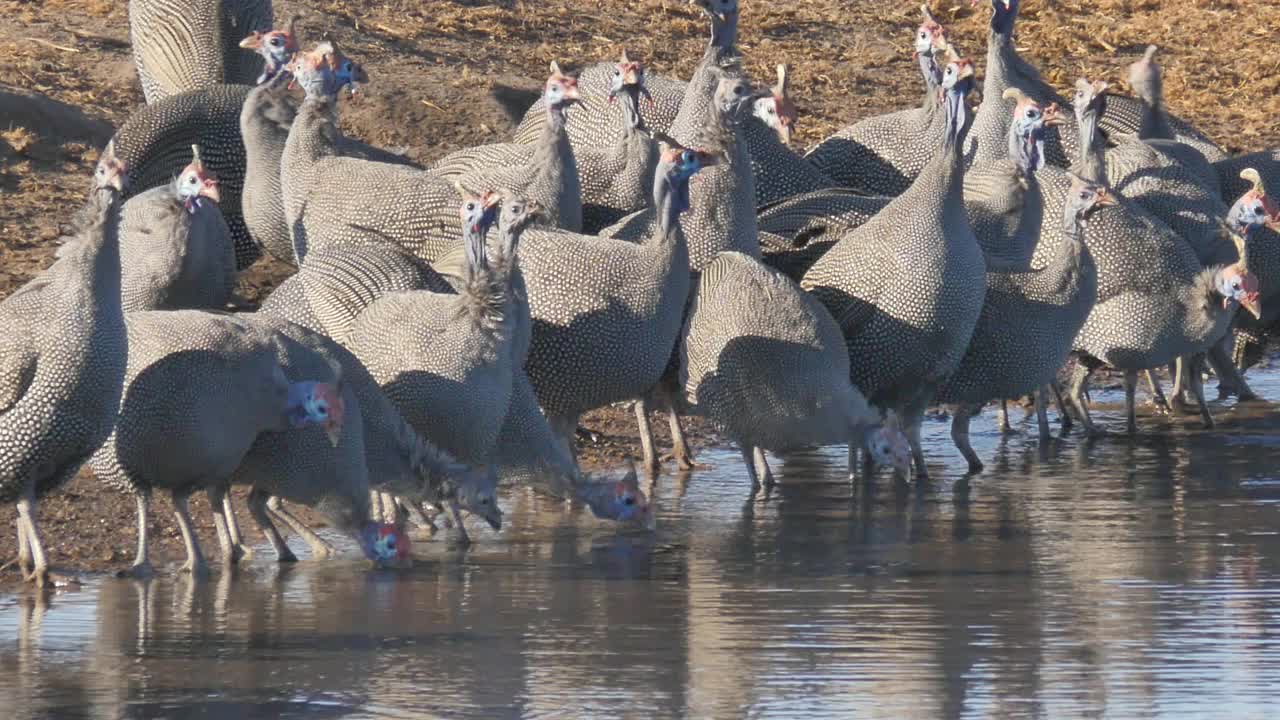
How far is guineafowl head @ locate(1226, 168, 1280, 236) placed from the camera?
12031 millimetres

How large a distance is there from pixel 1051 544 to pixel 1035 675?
1.89m

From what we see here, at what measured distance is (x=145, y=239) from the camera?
9758 millimetres

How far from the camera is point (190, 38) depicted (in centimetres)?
1318

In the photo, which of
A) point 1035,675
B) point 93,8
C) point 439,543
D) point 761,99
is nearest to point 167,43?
point 93,8

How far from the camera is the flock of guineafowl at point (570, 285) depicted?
8.07 m

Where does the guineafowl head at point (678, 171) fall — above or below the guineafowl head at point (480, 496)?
above

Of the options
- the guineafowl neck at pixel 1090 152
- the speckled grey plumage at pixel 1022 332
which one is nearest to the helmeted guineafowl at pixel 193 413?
the speckled grey plumage at pixel 1022 332

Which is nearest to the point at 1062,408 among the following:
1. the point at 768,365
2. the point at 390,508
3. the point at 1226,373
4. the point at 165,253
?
the point at 1226,373

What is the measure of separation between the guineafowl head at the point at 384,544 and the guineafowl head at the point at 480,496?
40 cm

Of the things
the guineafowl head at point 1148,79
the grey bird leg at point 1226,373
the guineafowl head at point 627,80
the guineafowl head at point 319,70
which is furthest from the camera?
the guineafowl head at point 1148,79

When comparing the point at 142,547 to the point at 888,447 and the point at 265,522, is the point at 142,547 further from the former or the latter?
the point at 888,447

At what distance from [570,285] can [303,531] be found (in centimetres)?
151

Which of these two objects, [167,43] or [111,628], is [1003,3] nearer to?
[167,43]

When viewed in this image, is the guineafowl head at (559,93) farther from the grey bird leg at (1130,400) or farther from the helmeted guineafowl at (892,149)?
the grey bird leg at (1130,400)
